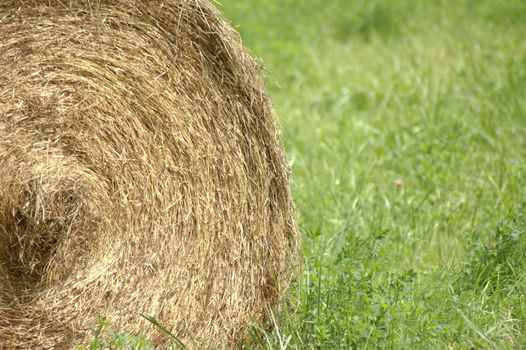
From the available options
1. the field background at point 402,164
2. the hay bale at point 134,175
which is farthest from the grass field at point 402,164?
the hay bale at point 134,175

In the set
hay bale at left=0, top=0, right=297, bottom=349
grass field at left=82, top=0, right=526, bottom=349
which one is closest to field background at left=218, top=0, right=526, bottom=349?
grass field at left=82, top=0, right=526, bottom=349

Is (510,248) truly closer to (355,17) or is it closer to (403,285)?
(403,285)

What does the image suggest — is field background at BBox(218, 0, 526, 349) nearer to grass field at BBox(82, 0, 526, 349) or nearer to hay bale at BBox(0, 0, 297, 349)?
grass field at BBox(82, 0, 526, 349)

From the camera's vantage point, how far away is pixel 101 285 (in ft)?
12.1

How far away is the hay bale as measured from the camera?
3.67 metres

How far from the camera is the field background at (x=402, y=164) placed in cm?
371

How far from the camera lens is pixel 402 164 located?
6055mm

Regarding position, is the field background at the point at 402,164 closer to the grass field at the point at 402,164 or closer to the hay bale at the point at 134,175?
the grass field at the point at 402,164

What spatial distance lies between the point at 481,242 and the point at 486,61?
11.5 feet

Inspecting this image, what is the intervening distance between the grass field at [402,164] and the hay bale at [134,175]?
0.32m

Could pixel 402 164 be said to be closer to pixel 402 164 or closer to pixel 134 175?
pixel 402 164

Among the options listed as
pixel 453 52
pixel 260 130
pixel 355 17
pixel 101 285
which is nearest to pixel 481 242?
pixel 260 130

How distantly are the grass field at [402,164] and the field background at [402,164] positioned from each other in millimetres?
12

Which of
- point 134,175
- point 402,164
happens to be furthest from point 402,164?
point 134,175
